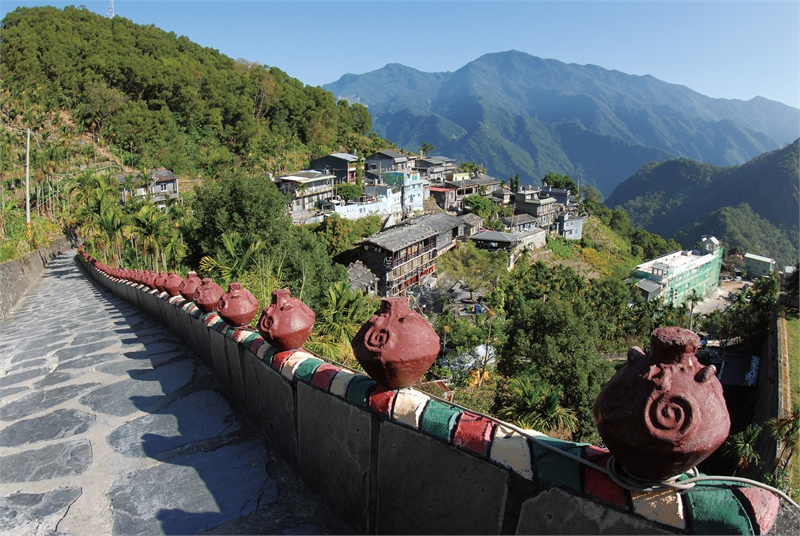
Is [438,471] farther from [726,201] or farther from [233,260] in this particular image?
[726,201]

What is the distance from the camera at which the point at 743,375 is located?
26406mm

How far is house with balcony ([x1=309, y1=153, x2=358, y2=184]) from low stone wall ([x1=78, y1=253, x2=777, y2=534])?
45.3m

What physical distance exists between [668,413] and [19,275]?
1581cm

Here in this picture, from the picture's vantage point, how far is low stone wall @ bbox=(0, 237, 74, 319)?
11.2 metres

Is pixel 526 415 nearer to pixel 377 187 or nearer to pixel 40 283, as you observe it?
pixel 40 283

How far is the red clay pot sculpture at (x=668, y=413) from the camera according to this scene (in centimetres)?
151

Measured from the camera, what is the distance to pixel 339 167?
48.1m

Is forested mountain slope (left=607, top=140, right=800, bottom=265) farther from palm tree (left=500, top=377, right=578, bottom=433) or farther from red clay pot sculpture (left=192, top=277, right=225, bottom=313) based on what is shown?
red clay pot sculpture (left=192, top=277, right=225, bottom=313)

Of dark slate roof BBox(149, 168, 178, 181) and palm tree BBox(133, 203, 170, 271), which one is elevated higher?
dark slate roof BBox(149, 168, 178, 181)

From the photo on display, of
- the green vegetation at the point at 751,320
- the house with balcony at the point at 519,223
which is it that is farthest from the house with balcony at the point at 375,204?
the green vegetation at the point at 751,320

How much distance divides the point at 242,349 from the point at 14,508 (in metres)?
1.64

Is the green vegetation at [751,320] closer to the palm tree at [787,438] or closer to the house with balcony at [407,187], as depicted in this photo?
the palm tree at [787,438]

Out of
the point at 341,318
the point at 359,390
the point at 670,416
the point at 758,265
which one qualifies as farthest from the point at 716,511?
the point at 758,265

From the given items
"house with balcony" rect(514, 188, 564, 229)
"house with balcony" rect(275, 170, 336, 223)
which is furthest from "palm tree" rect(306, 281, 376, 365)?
"house with balcony" rect(514, 188, 564, 229)
